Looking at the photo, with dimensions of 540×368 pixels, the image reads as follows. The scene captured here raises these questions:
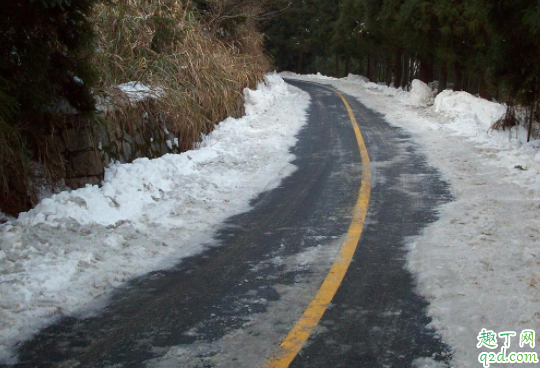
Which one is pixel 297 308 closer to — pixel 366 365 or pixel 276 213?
pixel 366 365

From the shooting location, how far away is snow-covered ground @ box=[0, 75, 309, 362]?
15.2ft

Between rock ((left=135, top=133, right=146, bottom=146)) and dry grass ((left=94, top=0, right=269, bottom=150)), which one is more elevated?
dry grass ((left=94, top=0, right=269, bottom=150))

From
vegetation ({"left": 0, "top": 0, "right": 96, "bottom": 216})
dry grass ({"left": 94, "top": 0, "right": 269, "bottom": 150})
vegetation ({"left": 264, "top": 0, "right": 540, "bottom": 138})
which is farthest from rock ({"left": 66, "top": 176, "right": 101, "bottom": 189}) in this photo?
vegetation ({"left": 264, "top": 0, "right": 540, "bottom": 138})

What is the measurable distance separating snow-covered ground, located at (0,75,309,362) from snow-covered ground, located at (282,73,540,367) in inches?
105

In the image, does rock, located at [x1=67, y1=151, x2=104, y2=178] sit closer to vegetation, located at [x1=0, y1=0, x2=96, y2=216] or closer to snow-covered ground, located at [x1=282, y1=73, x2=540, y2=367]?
vegetation, located at [x1=0, y1=0, x2=96, y2=216]

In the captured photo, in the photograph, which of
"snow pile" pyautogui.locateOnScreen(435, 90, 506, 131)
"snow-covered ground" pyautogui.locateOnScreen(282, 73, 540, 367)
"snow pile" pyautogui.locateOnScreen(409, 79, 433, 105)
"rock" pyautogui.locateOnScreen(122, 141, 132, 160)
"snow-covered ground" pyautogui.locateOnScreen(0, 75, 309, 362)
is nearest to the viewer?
"snow-covered ground" pyautogui.locateOnScreen(282, 73, 540, 367)

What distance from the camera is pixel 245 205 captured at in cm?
769

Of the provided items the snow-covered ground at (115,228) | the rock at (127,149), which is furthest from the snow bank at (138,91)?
the snow-covered ground at (115,228)

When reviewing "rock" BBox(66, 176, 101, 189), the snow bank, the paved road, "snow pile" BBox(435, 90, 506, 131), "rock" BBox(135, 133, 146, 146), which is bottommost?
the paved road

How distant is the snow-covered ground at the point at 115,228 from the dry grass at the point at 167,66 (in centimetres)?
85

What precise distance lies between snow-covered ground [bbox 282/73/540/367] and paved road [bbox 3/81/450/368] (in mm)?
207

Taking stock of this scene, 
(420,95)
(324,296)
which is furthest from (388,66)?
(324,296)

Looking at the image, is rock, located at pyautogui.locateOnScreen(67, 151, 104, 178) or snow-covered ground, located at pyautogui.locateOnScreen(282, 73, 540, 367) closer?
snow-covered ground, located at pyautogui.locateOnScreen(282, 73, 540, 367)

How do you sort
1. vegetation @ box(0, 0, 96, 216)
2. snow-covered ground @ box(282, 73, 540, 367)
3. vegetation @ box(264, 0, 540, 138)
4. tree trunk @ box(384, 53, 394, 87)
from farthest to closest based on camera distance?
tree trunk @ box(384, 53, 394, 87) → vegetation @ box(264, 0, 540, 138) → vegetation @ box(0, 0, 96, 216) → snow-covered ground @ box(282, 73, 540, 367)
